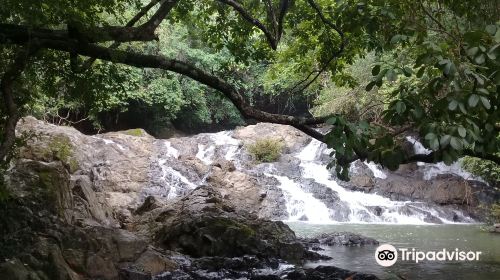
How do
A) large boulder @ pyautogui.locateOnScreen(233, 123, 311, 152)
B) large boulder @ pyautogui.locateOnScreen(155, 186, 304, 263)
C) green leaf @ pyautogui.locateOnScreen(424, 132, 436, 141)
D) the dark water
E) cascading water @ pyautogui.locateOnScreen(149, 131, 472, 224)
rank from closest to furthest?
green leaf @ pyautogui.locateOnScreen(424, 132, 436, 141) → the dark water → large boulder @ pyautogui.locateOnScreen(155, 186, 304, 263) → cascading water @ pyautogui.locateOnScreen(149, 131, 472, 224) → large boulder @ pyautogui.locateOnScreen(233, 123, 311, 152)

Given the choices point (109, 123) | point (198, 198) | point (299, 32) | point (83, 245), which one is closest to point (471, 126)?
point (83, 245)

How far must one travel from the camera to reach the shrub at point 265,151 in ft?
69.9

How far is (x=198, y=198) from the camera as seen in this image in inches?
420

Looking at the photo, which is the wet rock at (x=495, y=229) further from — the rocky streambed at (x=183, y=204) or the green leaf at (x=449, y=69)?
the green leaf at (x=449, y=69)

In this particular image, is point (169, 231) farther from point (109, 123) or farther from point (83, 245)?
point (109, 123)

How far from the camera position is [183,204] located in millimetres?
10297

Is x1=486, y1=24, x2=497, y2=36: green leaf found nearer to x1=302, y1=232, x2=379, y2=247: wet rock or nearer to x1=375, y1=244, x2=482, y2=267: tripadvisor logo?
x1=375, y1=244, x2=482, y2=267: tripadvisor logo

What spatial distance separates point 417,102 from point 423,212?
605 inches

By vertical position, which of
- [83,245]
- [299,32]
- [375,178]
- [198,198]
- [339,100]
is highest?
[339,100]

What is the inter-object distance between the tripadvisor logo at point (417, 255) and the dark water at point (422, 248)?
136 millimetres

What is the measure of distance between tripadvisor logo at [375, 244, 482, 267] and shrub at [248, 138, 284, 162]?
1167cm

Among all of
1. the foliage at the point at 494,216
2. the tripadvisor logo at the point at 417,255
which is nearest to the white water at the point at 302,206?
the foliage at the point at 494,216

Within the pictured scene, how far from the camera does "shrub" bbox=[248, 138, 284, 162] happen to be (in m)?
21.3

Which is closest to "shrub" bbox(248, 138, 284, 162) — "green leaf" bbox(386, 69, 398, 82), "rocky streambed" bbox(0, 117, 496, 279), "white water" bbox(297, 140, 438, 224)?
"rocky streambed" bbox(0, 117, 496, 279)
